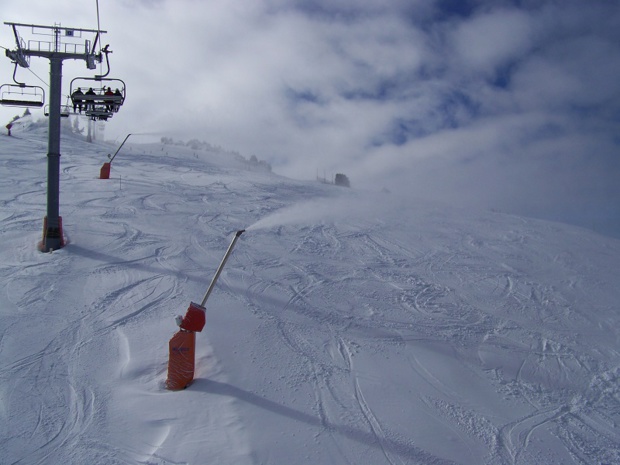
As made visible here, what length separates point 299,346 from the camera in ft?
21.5

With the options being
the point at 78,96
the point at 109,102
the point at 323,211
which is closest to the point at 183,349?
the point at 109,102

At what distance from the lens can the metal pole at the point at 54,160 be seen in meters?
9.48

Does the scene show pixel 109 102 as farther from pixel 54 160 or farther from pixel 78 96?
pixel 54 160

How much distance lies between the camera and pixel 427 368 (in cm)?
641

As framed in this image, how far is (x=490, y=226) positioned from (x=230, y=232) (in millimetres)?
10111

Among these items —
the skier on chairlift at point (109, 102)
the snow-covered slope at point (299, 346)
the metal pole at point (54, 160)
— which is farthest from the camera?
the skier on chairlift at point (109, 102)

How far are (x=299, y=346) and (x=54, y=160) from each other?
23.1ft

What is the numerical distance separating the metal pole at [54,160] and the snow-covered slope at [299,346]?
1.36 feet

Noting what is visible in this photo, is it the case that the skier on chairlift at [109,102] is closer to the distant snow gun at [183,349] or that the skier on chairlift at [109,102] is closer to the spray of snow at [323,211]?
the spray of snow at [323,211]

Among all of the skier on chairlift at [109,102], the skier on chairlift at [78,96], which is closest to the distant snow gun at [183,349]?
the skier on chairlift at [109,102]

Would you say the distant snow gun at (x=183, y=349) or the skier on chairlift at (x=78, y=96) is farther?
the skier on chairlift at (x=78, y=96)

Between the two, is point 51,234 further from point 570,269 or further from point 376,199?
point 376,199

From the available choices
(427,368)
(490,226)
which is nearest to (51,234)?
(427,368)

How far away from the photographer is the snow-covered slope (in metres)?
4.62
